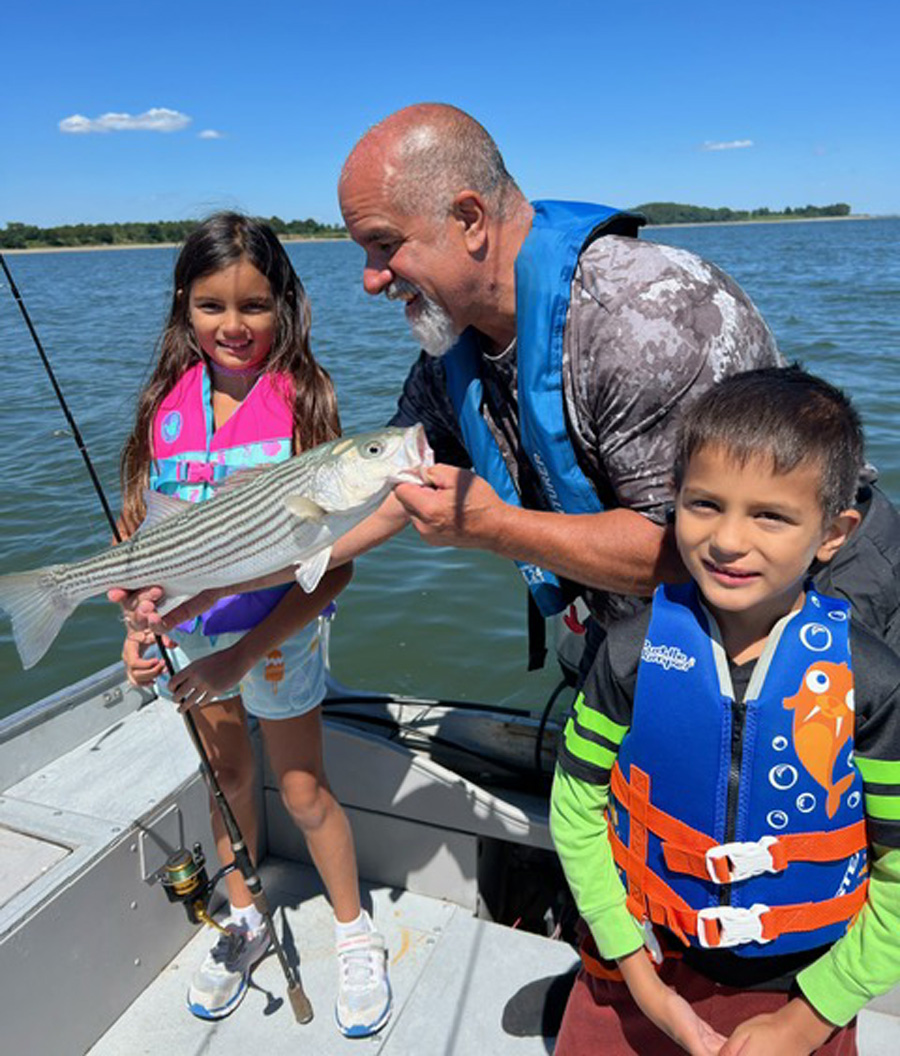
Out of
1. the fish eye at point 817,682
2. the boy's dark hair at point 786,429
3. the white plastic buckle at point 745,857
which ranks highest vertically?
the boy's dark hair at point 786,429

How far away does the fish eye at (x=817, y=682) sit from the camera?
197 cm

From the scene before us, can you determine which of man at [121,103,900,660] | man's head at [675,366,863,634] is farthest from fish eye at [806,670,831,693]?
man at [121,103,900,660]

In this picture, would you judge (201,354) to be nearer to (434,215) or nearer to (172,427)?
(172,427)

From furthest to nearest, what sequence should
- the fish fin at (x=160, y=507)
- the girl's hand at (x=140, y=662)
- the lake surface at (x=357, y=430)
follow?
the lake surface at (x=357, y=430)
the girl's hand at (x=140, y=662)
the fish fin at (x=160, y=507)

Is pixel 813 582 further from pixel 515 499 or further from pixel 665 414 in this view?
pixel 515 499

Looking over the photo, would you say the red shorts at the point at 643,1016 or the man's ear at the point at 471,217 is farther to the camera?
the man's ear at the point at 471,217

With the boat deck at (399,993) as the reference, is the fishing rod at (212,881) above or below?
above

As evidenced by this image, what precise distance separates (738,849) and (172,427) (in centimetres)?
231

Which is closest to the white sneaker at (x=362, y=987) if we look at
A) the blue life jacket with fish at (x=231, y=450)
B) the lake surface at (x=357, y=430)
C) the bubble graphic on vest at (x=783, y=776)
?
the blue life jacket with fish at (x=231, y=450)

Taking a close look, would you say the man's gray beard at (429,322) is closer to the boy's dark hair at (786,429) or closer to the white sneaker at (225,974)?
the boy's dark hair at (786,429)

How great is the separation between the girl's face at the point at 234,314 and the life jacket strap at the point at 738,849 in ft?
6.41

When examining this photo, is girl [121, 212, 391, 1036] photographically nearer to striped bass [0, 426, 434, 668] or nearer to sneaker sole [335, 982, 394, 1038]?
sneaker sole [335, 982, 394, 1038]

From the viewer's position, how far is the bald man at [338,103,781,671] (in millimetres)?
2457

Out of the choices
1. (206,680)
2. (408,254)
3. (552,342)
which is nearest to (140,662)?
(206,680)
